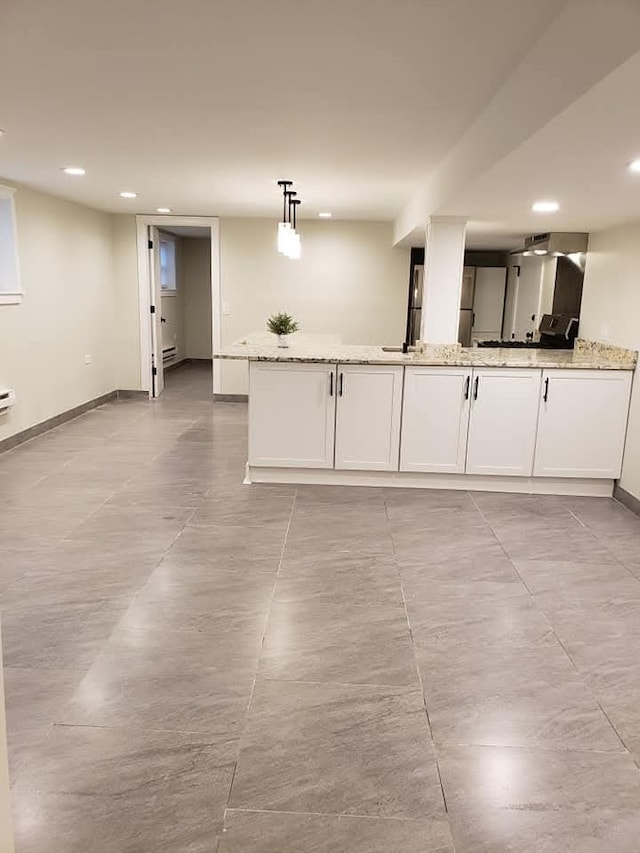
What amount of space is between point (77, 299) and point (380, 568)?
4953 mm

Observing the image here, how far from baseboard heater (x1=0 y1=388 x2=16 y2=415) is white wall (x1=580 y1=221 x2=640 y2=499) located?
480cm

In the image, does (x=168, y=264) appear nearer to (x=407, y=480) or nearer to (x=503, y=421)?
(x=407, y=480)

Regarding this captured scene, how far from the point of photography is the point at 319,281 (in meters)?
7.76

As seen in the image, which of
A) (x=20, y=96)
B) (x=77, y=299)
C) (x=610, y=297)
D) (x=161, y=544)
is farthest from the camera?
(x=77, y=299)

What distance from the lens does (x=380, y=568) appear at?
128 inches

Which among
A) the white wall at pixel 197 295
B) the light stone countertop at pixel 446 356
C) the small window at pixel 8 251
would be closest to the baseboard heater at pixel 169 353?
the white wall at pixel 197 295

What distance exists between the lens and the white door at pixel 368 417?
4516 millimetres

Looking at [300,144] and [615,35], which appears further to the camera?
[300,144]

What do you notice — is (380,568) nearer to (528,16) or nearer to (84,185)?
(528,16)

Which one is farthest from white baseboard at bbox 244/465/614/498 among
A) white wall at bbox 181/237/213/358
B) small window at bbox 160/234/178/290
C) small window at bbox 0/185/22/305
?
white wall at bbox 181/237/213/358

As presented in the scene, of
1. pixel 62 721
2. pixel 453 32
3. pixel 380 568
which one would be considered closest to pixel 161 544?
pixel 380 568

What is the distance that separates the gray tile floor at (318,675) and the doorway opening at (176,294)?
3.95m

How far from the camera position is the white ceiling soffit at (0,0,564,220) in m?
2.06

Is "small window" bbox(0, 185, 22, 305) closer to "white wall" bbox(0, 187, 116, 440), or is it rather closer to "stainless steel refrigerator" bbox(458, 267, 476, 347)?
"white wall" bbox(0, 187, 116, 440)
